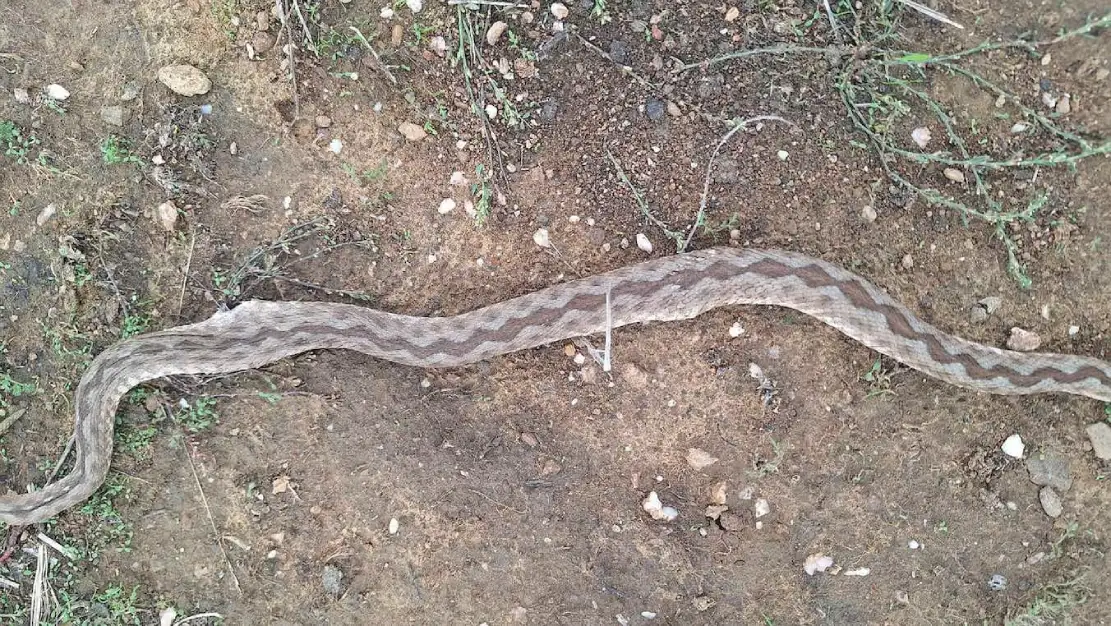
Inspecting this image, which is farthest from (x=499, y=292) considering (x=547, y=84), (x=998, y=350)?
(x=998, y=350)

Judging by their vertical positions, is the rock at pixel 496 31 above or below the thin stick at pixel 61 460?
above

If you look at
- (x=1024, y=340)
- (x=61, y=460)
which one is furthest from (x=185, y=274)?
(x=1024, y=340)

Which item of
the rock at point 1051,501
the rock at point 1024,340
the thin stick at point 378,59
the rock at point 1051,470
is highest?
the thin stick at point 378,59

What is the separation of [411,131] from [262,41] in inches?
47.6

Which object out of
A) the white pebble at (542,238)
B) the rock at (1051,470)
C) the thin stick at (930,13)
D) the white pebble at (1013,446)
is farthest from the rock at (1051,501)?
the white pebble at (542,238)

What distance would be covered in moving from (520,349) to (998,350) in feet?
11.1

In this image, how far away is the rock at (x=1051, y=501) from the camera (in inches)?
215

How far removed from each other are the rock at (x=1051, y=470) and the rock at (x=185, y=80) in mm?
6563

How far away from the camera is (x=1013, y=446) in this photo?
5465 millimetres

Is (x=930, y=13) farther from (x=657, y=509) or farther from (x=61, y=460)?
(x=61, y=460)

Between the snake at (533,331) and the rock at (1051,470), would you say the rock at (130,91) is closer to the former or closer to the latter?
the snake at (533,331)

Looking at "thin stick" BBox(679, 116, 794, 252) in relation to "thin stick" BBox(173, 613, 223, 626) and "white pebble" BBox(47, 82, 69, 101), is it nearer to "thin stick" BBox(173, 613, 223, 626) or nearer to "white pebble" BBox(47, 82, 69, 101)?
"thin stick" BBox(173, 613, 223, 626)

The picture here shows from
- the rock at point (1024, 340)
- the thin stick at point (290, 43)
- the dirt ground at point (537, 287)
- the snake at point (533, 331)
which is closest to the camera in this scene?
the snake at point (533, 331)

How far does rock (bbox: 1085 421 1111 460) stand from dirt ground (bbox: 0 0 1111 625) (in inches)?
2.0
